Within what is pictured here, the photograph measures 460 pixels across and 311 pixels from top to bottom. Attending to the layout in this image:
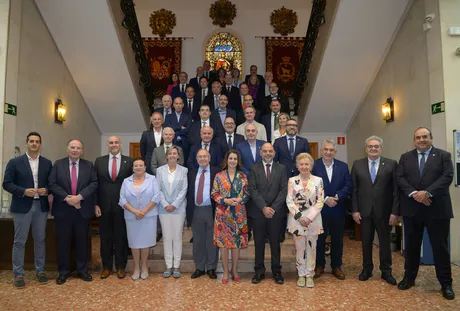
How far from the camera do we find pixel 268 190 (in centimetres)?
397

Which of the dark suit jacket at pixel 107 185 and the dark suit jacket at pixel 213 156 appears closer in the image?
the dark suit jacket at pixel 107 185

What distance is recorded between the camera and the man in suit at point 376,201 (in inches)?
157

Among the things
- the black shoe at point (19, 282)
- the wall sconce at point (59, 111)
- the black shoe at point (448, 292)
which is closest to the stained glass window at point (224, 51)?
the wall sconce at point (59, 111)

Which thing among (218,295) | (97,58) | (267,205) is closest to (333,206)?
(267,205)

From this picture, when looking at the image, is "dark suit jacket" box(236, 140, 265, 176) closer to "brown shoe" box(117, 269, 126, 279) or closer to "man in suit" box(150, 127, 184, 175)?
"man in suit" box(150, 127, 184, 175)

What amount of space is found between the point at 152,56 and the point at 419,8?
702 cm

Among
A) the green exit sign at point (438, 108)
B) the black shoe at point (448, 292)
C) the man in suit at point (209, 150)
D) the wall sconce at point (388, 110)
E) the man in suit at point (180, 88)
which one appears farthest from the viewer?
the man in suit at point (180, 88)

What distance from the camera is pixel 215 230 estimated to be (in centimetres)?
397

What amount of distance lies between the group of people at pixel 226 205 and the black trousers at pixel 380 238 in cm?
1

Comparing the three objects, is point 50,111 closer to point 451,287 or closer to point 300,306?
point 300,306

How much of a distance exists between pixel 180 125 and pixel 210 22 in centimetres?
616

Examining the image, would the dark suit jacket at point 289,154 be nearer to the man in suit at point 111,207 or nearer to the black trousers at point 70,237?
the man in suit at point 111,207

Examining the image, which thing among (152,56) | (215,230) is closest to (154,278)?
(215,230)

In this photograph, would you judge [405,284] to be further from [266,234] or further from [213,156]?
[213,156]
